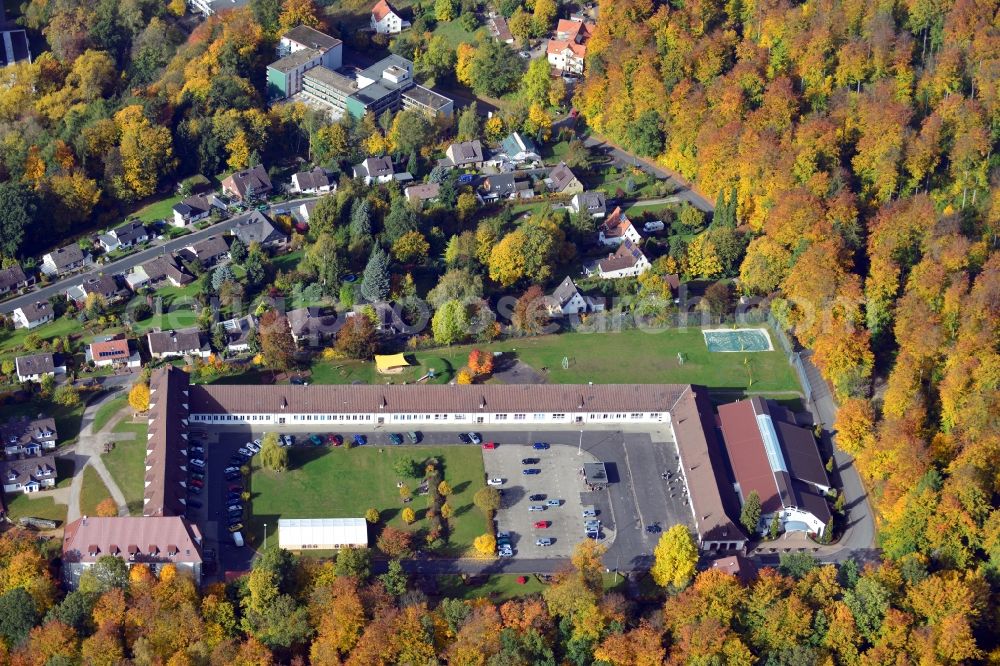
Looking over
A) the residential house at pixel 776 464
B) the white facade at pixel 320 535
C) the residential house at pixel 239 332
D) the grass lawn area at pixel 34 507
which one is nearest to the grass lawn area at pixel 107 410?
the grass lawn area at pixel 34 507

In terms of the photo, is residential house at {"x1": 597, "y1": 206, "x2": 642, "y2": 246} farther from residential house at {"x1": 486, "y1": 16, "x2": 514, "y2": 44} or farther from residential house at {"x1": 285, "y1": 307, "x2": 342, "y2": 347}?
residential house at {"x1": 486, "y1": 16, "x2": 514, "y2": 44}

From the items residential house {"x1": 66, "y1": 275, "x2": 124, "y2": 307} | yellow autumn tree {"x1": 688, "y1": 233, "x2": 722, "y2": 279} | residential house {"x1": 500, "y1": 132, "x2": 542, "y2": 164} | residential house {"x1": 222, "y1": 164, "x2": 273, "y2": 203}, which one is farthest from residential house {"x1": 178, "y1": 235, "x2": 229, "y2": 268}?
yellow autumn tree {"x1": 688, "y1": 233, "x2": 722, "y2": 279}

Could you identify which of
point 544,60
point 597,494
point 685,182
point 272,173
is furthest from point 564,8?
point 597,494

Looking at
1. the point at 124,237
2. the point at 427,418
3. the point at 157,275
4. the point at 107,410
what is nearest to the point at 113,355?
the point at 107,410

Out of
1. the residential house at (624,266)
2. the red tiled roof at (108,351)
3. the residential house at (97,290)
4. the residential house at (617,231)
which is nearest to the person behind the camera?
the red tiled roof at (108,351)

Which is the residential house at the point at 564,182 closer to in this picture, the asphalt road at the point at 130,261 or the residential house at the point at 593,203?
the residential house at the point at 593,203
